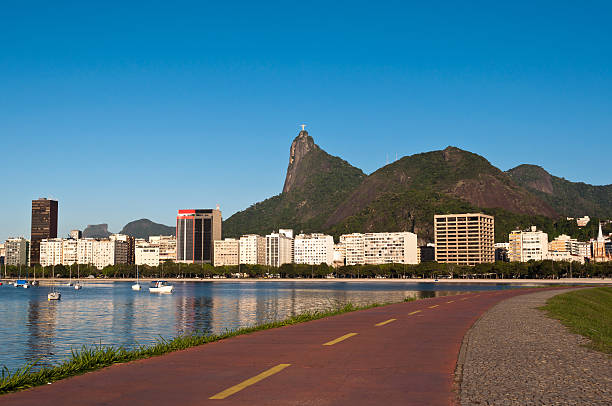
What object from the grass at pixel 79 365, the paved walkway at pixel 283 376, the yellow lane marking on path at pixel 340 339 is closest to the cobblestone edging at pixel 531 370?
the paved walkway at pixel 283 376

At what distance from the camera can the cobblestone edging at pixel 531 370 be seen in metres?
9.23

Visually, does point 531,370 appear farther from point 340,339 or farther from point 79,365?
point 79,365

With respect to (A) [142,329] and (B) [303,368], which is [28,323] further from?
(B) [303,368]

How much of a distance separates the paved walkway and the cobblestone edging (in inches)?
15.8

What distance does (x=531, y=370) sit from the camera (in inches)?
461

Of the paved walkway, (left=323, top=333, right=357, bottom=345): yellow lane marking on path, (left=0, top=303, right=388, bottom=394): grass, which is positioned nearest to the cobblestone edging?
the paved walkway

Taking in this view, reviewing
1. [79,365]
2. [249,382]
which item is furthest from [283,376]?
[79,365]

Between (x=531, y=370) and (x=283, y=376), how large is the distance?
185 inches

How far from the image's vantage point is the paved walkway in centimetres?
923

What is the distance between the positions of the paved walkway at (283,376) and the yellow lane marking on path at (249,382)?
16 millimetres

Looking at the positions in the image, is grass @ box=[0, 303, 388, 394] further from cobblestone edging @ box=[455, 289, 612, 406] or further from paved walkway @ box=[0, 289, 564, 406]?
cobblestone edging @ box=[455, 289, 612, 406]

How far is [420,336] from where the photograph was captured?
58.3 ft

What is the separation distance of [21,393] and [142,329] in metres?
36.2

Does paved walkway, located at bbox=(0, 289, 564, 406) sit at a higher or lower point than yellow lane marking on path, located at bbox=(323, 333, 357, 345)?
higher
